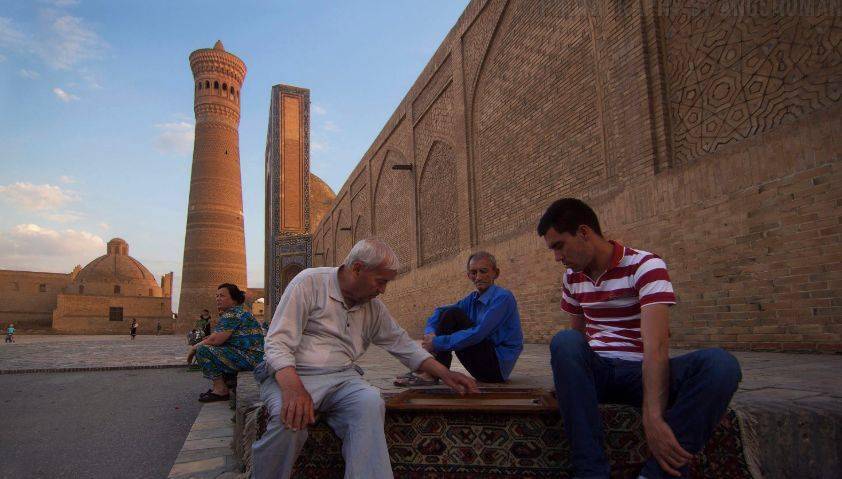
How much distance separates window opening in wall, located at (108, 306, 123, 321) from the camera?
31578mm

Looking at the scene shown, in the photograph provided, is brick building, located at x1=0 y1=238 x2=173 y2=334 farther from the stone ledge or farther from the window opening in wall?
the stone ledge

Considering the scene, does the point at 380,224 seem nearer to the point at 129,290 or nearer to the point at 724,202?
the point at 724,202

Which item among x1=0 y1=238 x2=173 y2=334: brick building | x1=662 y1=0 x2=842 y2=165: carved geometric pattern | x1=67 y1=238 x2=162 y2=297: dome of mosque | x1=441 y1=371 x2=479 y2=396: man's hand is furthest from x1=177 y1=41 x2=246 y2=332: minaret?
x1=441 y1=371 x2=479 y2=396: man's hand

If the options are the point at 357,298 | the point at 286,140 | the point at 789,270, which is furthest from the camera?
the point at 286,140

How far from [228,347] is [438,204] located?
7.32 m

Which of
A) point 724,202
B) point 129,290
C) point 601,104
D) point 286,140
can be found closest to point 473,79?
point 601,104

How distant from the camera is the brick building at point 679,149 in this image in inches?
156

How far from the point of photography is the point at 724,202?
4512 millimetres

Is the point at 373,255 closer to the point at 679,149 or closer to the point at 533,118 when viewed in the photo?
the point at 679,149

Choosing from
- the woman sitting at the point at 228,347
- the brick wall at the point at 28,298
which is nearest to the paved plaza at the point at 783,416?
the woman sitting at the point at 228,347

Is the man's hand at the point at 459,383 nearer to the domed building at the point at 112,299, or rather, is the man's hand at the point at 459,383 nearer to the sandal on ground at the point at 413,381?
the sandal on ground at the point at 413,381

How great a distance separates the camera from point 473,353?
10.1 ft

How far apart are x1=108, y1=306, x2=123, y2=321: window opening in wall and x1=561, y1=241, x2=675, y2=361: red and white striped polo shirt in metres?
35.0

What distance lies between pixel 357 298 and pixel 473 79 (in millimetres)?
7863
